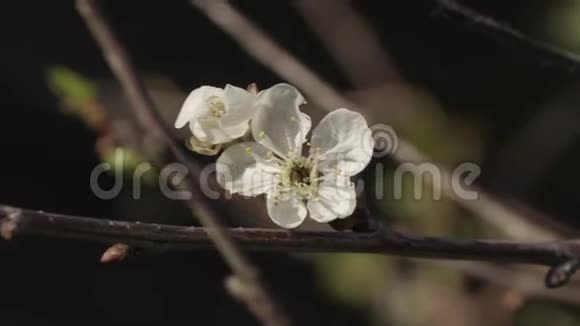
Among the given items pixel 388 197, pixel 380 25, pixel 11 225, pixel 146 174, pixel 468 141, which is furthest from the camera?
pixel 380 25

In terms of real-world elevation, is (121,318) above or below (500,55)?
below

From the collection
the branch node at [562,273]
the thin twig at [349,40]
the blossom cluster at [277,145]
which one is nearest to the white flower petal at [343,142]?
the blossom cluster at [277,145]

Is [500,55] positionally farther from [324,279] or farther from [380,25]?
[324,279]

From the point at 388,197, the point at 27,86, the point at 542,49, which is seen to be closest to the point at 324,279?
the point at 388,197

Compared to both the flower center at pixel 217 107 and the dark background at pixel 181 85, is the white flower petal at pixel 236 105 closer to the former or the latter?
the flower center at pixel 217 107

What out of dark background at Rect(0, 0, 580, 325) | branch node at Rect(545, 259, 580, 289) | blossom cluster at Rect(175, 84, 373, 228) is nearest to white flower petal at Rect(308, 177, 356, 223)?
blossom cluster at Rect(175, 84, 373, 228)

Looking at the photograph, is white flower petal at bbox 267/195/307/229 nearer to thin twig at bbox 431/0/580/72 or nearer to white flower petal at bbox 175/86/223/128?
white flower petal at bbox 175/86/223/128

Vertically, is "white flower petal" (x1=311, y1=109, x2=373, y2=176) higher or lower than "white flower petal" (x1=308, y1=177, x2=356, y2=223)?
higher
